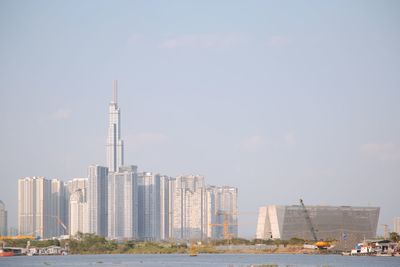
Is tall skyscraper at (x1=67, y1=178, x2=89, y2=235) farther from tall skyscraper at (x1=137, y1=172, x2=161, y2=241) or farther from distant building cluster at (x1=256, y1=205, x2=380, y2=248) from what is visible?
distant building cluster at (x1=256, y1=205, x2=380, y2=248)

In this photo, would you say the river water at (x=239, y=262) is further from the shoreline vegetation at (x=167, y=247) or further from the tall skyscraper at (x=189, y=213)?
the tall skyscraper at (x=189, y=213)

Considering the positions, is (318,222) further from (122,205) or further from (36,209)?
(36,209)

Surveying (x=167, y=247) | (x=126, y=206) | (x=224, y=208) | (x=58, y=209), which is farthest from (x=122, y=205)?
(x=167, y=247)

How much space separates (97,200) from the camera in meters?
136

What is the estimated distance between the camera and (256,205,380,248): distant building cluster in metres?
101

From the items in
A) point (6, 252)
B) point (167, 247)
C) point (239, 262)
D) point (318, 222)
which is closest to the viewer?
point (239, 262)

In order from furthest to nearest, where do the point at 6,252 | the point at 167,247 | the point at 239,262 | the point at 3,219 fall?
the point at 3,219 → the point at 167,247 → the point at 6,252 → the point at 239,262

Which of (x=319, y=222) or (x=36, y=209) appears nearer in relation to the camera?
(x=319, y=222)

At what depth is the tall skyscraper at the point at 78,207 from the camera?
136 metres

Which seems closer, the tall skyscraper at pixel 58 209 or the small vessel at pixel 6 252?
the small vessel at pixel 6 252

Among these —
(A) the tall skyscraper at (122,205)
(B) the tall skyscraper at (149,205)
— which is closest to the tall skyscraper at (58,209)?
(A) the tall skyscraper at (122,205)

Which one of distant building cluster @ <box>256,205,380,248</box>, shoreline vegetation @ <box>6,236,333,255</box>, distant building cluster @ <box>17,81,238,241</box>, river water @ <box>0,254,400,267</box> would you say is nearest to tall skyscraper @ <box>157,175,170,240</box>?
distant building cluster @ <box>17,81,238,241</box>

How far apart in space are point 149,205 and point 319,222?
45986 mm

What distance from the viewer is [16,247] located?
311 feet
